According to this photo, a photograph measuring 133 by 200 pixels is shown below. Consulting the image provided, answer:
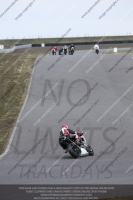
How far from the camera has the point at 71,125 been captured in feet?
76.2

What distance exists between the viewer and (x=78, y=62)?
44.3 m

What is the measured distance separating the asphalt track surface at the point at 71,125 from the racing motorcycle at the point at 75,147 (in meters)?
0.21

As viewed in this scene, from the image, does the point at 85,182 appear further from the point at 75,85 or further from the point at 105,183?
the point at 75,85

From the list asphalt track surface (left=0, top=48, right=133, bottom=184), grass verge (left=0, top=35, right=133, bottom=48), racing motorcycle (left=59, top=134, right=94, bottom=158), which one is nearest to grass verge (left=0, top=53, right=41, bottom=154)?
asphalt track surface (left=0, top=48, right=133, bottom=184)

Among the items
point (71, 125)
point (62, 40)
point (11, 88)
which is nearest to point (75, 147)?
point (71, 125)

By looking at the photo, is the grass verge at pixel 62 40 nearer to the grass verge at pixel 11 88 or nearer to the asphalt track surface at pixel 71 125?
the grass verge at pixel 11 88

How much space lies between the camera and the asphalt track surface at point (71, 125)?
13648mm

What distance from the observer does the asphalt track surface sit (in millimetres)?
13648

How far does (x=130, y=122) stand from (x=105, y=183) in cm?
1166

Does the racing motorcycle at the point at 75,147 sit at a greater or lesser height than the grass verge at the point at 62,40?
lesser

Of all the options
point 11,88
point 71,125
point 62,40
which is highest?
point 62,40

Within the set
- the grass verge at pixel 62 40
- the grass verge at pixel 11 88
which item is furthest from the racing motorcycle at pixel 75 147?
the grass verge at pixel 62 40

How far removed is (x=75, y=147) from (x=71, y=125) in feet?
21.2

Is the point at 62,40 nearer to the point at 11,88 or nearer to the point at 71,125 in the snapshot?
the point at 11,88
